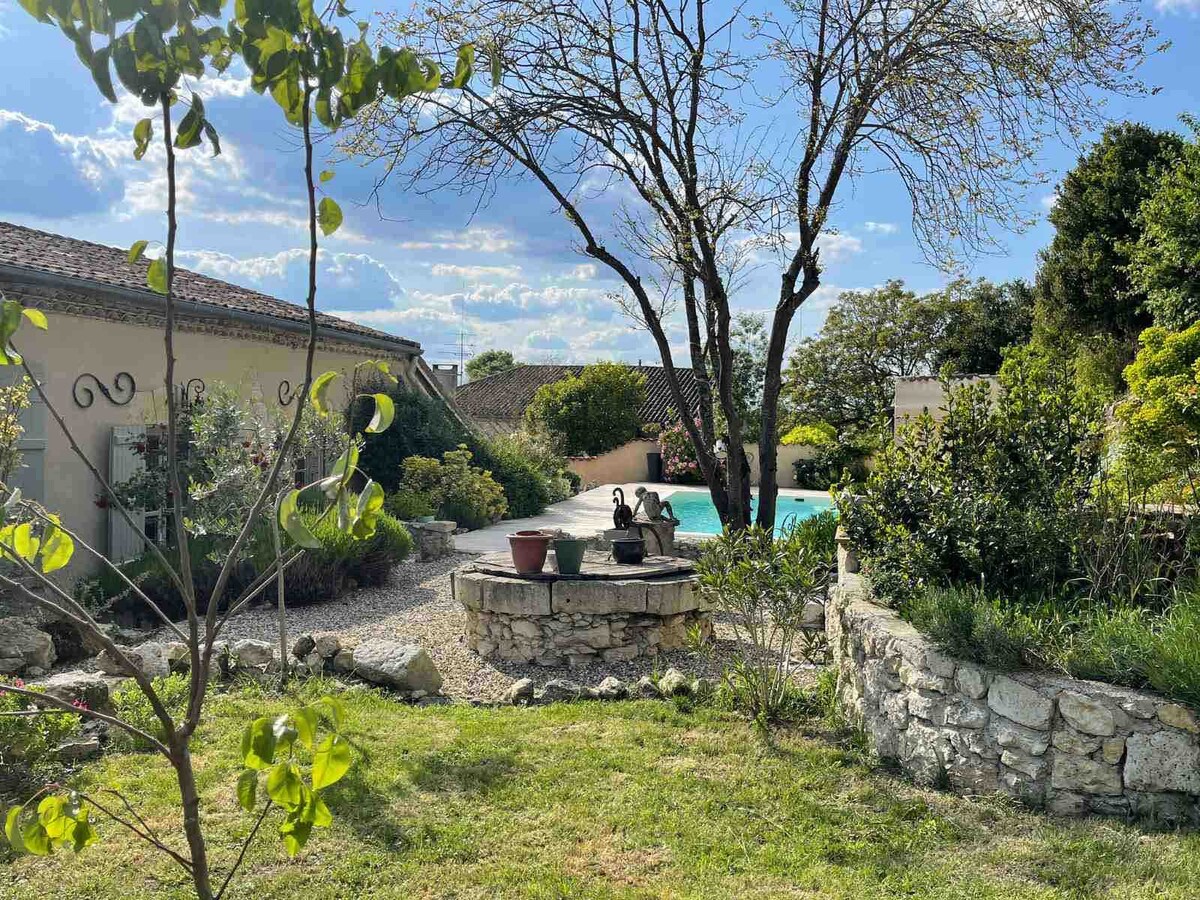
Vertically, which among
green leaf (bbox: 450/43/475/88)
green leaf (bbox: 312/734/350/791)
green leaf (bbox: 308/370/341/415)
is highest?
green leaf (bbox: 450/43/475/88)

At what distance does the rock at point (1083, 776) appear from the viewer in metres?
4.20

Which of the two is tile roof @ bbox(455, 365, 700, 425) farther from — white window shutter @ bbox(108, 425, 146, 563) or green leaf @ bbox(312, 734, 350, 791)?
green leaf @ bbox(312, 734, 350, 791)

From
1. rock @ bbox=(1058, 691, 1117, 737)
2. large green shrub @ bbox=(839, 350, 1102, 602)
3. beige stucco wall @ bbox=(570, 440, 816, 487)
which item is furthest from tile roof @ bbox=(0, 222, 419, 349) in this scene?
beige stucco wall @ bbox=(570, 440, 816, 487)

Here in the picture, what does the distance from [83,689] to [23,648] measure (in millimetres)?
2007

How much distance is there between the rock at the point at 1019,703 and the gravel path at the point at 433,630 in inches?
117

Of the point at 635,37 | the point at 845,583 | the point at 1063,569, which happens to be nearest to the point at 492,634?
the point at 845,583

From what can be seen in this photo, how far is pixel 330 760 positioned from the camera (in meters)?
1.56

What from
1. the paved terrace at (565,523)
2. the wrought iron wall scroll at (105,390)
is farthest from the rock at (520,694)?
the wrought iron wall scroll at (105,390)

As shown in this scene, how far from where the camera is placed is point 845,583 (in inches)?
255

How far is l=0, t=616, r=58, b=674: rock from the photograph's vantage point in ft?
21.2

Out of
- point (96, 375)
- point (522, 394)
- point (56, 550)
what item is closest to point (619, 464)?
point (522, 394)

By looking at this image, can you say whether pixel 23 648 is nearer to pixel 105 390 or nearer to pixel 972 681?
pixel 105 390

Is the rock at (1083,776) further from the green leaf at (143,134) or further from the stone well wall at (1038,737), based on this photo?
the green leaf at (143,134)

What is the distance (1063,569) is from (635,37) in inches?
299
